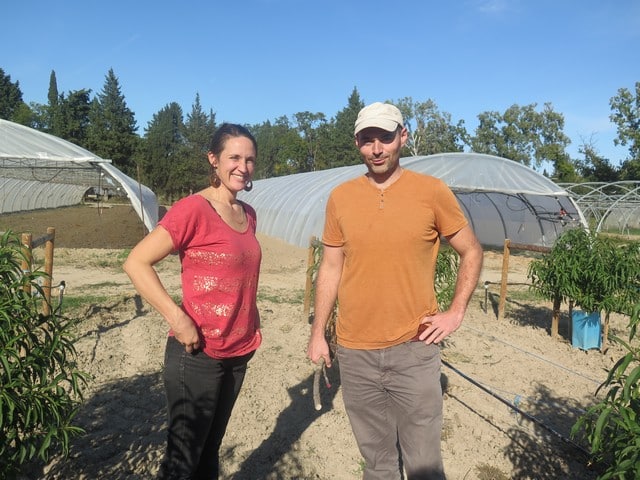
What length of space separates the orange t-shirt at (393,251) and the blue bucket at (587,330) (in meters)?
4.89

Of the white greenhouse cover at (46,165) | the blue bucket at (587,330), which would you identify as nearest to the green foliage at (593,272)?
the blue bucket at (587,330)

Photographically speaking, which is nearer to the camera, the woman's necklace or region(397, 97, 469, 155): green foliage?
the woman's necklace

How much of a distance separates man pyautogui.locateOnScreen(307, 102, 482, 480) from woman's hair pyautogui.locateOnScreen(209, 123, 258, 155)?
1.68 ft

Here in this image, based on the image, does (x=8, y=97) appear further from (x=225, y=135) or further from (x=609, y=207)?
(x=225, y=135)

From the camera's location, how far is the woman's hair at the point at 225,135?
231cm

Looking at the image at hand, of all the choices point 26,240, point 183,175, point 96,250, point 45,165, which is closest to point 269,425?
point 26,240

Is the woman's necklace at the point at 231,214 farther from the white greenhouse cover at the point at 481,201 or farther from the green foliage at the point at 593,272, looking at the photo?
the white greenhouse cover at the point at 481,201

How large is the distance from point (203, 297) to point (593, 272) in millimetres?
5402

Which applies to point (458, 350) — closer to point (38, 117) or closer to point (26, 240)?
point (26, 240)

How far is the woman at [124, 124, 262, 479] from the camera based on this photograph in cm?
209

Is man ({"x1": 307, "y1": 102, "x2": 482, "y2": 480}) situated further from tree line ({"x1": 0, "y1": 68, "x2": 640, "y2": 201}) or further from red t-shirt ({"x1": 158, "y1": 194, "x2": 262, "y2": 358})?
tree line ({"x1": 0, "y1": 68, "x2": 640, "y2": 201})

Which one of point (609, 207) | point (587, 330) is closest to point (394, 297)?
point (587, 330)

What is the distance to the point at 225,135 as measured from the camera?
2307 mm

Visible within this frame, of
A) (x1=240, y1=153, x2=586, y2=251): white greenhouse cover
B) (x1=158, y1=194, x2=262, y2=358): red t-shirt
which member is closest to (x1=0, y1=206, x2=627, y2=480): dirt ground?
(x1=158, y1=194, x2=262, y2=358): red t-shirt
